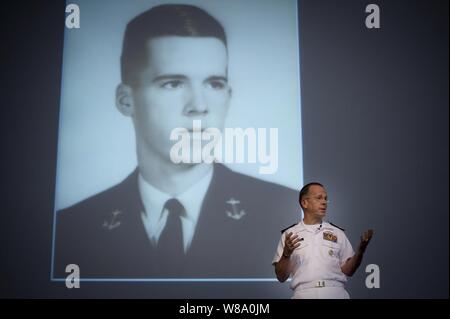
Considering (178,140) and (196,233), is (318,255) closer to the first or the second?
(196,233)

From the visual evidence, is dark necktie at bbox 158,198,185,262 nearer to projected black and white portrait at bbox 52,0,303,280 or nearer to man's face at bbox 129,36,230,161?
projected black and white portrait at bbox 52,0,303,280

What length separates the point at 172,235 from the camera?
4.14m

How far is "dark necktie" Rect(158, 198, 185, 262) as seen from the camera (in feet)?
13.5

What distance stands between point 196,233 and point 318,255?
1158 millimetres

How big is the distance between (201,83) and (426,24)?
64.3 inches

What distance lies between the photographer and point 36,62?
171 inches

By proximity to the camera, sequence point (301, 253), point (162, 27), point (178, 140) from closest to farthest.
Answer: point (301, 253)
point (178, 140)
point (162, 27)

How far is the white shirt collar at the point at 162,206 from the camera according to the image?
4.15 meters

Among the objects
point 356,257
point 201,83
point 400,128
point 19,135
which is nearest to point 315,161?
point 400,128

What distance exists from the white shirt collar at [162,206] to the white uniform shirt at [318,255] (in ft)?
3.29

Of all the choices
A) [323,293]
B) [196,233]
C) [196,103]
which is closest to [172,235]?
[196,233]

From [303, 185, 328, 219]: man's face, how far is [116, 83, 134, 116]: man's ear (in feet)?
5.05
